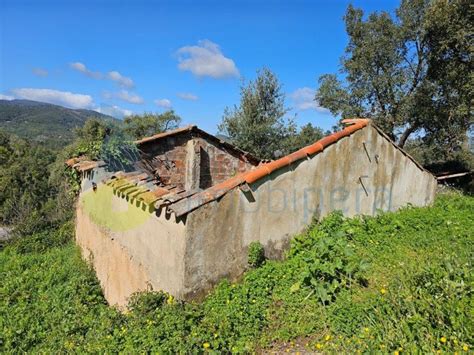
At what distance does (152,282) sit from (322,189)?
398 centimetres

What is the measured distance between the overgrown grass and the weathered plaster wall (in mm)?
439

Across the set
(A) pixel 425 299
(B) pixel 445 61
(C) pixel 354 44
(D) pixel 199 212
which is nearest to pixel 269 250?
(D) pixel 199 212

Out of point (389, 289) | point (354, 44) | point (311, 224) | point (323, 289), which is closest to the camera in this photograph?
point (389, 289)

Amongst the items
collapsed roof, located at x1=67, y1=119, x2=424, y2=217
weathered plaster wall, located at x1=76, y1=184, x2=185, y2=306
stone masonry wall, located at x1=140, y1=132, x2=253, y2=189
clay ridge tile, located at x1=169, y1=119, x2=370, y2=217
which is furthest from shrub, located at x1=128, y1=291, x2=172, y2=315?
stone masonry wall, located at x1=140, y1=132, x2=253, y2=189

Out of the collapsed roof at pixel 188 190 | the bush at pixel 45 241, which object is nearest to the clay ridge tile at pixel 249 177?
the collapsed roof at pixel 188 190

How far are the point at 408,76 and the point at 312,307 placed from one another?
1799cm

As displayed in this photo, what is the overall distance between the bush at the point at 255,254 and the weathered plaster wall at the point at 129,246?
1.30m

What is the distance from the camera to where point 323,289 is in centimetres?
458

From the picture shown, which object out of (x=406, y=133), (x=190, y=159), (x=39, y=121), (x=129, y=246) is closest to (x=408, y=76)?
(x=406, y=133)

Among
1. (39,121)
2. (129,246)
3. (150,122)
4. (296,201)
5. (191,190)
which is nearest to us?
(191,190)

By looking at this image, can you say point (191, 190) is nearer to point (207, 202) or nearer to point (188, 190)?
point (188, 190)

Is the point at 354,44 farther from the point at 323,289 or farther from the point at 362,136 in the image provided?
the point at 323,289

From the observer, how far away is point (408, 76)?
18.0 meters

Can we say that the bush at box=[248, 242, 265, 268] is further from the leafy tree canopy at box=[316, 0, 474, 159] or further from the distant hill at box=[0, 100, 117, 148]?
the distant hill at box=[0, 100, 117, 148]
